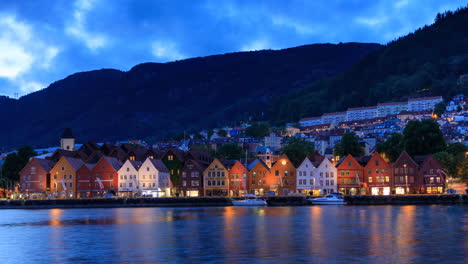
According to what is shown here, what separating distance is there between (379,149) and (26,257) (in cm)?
11494

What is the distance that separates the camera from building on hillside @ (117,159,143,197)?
129m

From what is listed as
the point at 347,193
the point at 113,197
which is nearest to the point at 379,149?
the point at 347,193

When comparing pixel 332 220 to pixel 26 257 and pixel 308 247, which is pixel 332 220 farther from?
pixel 26 257

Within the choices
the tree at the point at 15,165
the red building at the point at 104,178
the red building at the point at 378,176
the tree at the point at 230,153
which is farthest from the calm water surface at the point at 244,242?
the tree at the point at 230,153

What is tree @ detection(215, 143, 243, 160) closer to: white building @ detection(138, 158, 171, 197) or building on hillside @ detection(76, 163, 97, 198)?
white building @ detection(138, 158, 171, 197)

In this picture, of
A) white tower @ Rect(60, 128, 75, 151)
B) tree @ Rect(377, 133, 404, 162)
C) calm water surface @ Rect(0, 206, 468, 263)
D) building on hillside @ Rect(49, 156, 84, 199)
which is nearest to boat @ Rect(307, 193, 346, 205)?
tree @ Rect(377, 133, 404, 162)

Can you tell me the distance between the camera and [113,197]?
125 metres

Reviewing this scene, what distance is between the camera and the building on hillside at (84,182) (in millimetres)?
131000

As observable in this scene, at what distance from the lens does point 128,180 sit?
426ft

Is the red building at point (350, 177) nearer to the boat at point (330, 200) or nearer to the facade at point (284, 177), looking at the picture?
the facade at point (284, 177)

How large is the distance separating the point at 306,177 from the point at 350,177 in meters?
8.68

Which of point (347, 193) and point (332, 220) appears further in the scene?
point (347, 193)

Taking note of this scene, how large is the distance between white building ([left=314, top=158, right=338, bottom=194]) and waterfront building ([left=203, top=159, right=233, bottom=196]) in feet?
59.4

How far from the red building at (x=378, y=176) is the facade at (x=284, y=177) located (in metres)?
14.3
